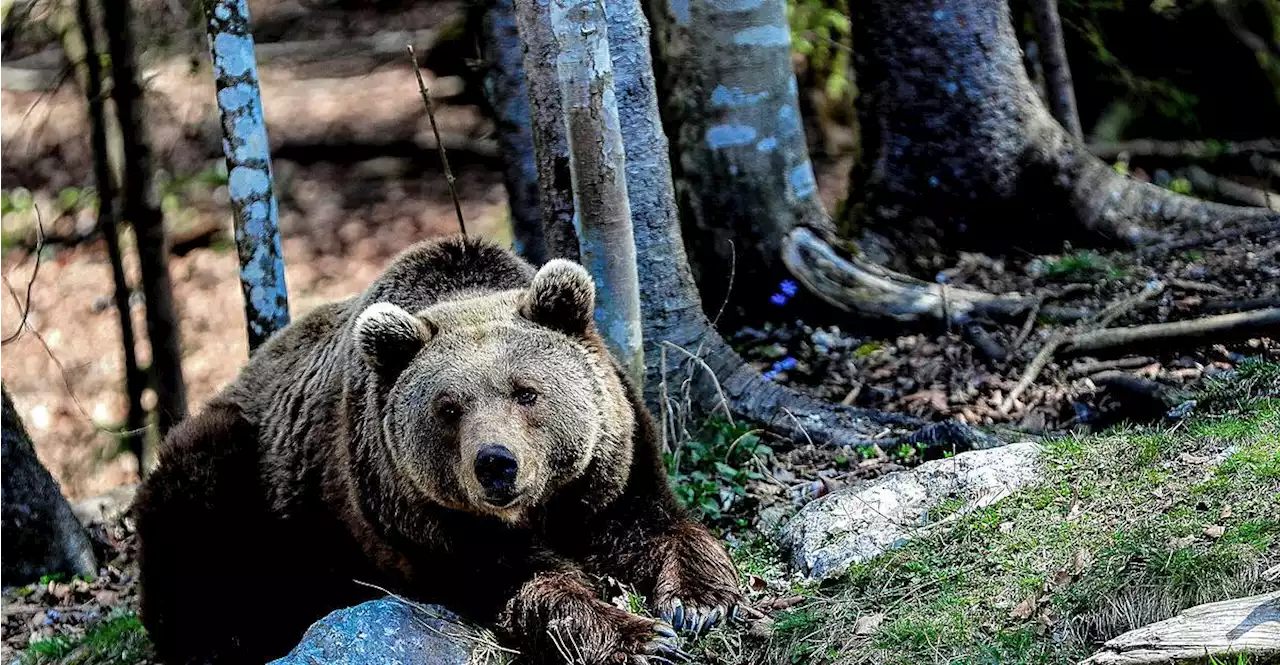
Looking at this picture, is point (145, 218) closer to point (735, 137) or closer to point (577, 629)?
point (735, 137)

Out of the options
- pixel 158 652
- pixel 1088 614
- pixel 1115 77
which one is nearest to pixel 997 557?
pixel 1088 614

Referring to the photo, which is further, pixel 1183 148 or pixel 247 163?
pixel 1183 148

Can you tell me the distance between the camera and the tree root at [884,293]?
8.03 metres

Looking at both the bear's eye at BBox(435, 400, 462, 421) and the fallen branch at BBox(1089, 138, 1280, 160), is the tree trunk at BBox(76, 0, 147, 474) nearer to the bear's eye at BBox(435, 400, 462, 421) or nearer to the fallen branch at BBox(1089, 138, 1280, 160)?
the bear's eye at BBox(435, 400, 462, 421)

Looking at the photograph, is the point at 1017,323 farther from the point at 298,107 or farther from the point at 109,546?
the point at 298,107

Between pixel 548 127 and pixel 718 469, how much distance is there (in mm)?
1966

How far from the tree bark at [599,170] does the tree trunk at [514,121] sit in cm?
139

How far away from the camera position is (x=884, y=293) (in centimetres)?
816

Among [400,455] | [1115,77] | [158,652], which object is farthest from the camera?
[1115,77]

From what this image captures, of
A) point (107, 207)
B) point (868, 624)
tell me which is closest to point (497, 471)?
point (868, 624)

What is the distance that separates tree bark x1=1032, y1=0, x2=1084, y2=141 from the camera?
1080 cm

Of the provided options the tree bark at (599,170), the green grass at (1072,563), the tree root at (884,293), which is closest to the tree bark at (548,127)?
the tree bark at (599,170)

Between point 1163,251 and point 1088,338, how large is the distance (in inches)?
61.1

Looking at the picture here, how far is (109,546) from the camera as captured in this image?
7953 millimetres
